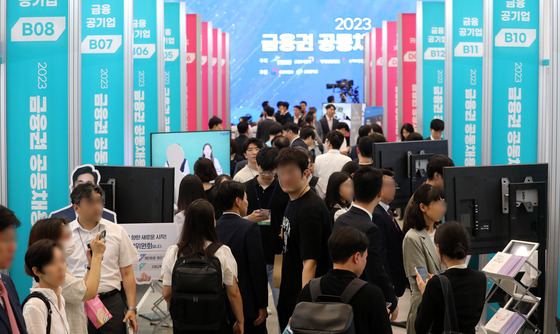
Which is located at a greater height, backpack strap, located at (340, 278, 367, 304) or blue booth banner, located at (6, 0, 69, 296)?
blue booth banner, located at (6, 0, 69, 296)

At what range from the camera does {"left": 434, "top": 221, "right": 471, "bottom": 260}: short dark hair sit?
344 centimetres

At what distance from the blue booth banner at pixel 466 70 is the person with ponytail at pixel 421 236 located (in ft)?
14.9

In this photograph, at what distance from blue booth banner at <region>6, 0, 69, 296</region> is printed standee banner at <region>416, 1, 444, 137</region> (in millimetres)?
6994

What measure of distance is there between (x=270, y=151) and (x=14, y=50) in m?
1.96

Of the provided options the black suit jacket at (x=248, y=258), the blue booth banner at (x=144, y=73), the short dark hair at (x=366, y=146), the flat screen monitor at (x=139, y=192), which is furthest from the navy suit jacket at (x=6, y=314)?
the blue booth banner at (x=144, y=73)

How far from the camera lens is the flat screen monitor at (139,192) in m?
5.07

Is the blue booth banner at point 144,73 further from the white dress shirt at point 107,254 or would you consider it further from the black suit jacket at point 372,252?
the black suit jacket at point 372,252

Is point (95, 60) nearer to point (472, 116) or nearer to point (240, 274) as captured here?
point (240, 274)

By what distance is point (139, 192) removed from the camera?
511cm

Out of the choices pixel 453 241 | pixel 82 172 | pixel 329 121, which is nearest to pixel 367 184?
pixel 453 241

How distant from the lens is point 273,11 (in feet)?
80.9

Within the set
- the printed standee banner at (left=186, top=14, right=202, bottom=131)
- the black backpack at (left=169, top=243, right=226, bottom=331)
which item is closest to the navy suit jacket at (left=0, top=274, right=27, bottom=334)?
the black backpack at (left=169, top=243, right=226, bottom=331)

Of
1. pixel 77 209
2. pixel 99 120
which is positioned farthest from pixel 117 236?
pixel 99 120

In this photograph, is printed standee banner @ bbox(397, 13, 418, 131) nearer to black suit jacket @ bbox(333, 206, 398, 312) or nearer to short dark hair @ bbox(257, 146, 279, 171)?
short dark hair @ bbox(257, 146, 279, 171)
